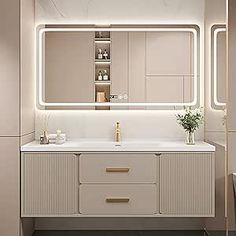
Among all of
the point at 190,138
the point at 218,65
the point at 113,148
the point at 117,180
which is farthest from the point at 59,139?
the point at 218,65

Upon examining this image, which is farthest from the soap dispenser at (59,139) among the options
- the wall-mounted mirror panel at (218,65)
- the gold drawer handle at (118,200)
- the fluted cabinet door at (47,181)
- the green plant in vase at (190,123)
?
the wall-mounted mirror panel at (218,65)

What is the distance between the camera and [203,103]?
4223 mm

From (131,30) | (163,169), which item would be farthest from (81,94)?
(163,169)

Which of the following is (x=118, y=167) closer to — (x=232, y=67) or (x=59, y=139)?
(x=59, y=139)

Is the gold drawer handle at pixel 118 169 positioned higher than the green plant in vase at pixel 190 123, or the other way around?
the green plant in vase at pixel 190 123

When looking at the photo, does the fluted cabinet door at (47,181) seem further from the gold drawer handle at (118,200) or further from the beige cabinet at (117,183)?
the gold drawer handle at (118,200)

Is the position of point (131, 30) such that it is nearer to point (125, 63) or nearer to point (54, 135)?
point (125, 63)

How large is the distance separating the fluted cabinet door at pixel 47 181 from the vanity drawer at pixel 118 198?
0.11 meters

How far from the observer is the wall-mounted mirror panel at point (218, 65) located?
3.34m

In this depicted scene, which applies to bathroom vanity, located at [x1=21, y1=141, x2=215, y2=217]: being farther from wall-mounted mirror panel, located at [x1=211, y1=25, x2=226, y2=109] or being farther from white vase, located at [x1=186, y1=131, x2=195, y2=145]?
wall-mounted mirror panel, located at [x1=211, y1=25, x2=226, y2=109]

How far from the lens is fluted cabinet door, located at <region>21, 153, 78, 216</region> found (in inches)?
145

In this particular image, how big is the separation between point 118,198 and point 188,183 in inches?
22.3

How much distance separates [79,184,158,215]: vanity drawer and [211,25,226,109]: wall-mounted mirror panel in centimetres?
86

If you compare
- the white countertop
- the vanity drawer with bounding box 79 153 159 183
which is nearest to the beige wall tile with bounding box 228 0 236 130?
the white countertop
